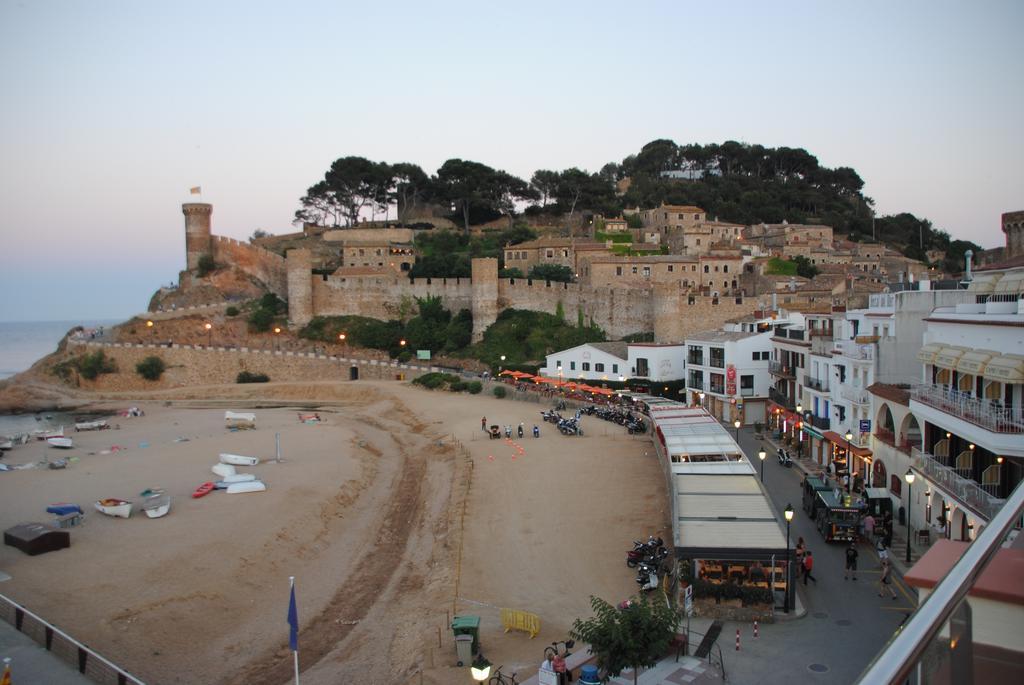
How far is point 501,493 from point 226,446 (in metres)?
14.3

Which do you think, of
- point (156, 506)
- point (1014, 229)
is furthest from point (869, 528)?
point (1014, 229)

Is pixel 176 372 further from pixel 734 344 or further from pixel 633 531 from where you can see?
pixel 633 531

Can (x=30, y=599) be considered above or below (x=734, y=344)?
below

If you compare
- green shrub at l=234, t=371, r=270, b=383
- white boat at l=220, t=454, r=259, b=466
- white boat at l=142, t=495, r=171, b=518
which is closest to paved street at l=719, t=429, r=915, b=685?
white boat at l=142, t=495, r=171, b=518

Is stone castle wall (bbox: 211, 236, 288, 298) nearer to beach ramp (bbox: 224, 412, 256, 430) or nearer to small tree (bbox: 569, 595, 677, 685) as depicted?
beach ramp (bbox: 224, 412, 256, 430)

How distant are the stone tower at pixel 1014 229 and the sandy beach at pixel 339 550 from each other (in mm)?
17973

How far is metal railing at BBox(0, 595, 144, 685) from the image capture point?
11289 mm

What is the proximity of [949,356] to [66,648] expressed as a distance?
58.9ft

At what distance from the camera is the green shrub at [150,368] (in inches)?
2019

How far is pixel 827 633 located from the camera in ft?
40.9

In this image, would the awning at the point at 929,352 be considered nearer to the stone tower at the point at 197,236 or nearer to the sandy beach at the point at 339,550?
the sandy beach at the point at 339,550

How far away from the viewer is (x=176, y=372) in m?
51.8

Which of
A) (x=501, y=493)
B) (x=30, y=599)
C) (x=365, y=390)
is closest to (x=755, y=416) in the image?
(x=501, y=493)

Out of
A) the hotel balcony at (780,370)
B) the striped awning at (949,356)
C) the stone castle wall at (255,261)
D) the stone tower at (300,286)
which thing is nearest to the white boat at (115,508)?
the striped awning at (949,356)
